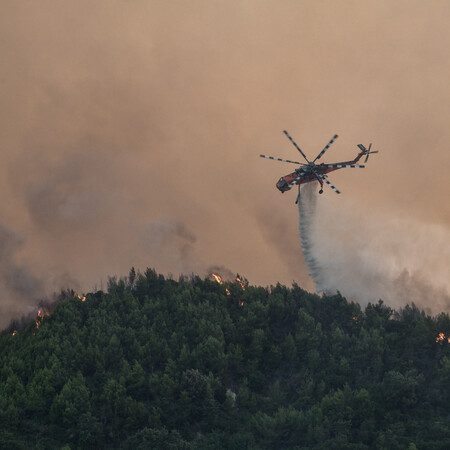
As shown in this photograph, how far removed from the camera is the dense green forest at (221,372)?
102 metres

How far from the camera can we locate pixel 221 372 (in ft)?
390

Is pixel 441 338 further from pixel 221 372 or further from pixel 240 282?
pixel 240 282

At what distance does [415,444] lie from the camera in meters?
95.4

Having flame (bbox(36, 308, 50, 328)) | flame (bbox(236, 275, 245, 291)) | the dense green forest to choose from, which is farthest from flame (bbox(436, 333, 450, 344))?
flame (bbox(36, 308, 50, 328))

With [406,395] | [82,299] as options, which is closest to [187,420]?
[406,395]

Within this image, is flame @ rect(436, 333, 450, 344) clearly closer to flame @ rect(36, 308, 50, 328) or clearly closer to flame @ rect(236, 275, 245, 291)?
flame @ rect(236, 275, 245, 291)

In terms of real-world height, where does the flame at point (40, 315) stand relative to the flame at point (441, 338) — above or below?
above

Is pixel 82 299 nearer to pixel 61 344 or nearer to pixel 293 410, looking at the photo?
pixel 61 344

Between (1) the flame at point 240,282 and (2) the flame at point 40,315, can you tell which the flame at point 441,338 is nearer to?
(1) the flame at point 240,282

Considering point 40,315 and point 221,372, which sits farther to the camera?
point 40,315

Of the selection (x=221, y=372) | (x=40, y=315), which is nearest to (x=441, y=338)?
(x=221, y=372)

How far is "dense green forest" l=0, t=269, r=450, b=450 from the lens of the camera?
102 m

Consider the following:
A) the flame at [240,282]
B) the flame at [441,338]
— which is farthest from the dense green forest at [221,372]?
the flame at [240,282]

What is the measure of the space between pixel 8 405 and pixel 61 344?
18.7 meters
